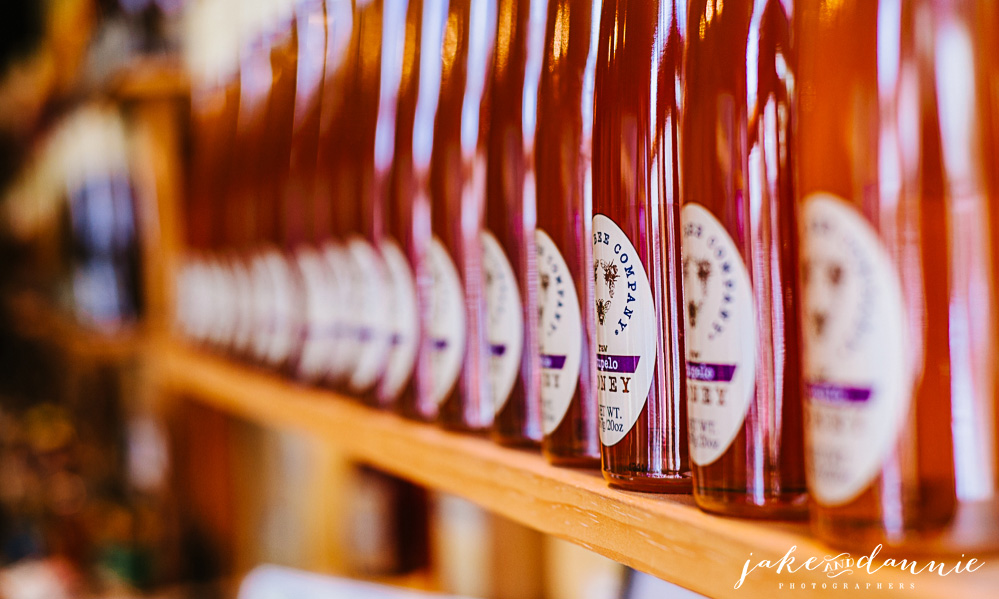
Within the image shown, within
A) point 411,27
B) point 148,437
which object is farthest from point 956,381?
point 148,437

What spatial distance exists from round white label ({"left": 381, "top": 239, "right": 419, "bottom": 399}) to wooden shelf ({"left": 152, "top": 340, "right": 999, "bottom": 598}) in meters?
0.03

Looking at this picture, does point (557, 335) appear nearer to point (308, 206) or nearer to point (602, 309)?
point (602, 309)

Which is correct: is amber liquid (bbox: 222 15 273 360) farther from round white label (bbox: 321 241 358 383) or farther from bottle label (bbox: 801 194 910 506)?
bottle label (bbox: 801 194 910 506)

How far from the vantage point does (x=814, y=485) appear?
323mm

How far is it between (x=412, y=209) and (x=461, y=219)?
9 centimetres

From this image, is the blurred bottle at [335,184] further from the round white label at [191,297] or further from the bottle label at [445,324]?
the round white label at [191,297]

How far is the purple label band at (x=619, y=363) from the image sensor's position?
0.43 meters

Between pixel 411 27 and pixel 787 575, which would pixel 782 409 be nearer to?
pixel 787 575

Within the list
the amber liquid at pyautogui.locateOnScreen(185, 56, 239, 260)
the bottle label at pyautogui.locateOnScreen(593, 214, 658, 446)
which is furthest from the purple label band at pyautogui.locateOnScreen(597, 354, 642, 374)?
the amber liquid at pyautogui.locateOnScreen(185, 56, 239, 260)

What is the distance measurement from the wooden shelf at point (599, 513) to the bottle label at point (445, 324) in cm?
4

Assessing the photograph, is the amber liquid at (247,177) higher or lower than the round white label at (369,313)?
higher

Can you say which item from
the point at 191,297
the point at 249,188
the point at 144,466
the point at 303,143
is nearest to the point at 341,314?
the point at 303,143

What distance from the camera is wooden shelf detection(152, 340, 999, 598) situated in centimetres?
31

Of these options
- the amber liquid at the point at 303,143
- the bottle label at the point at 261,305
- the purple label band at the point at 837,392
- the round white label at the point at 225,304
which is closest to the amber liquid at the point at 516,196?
the purple label band at the point at 837,392
